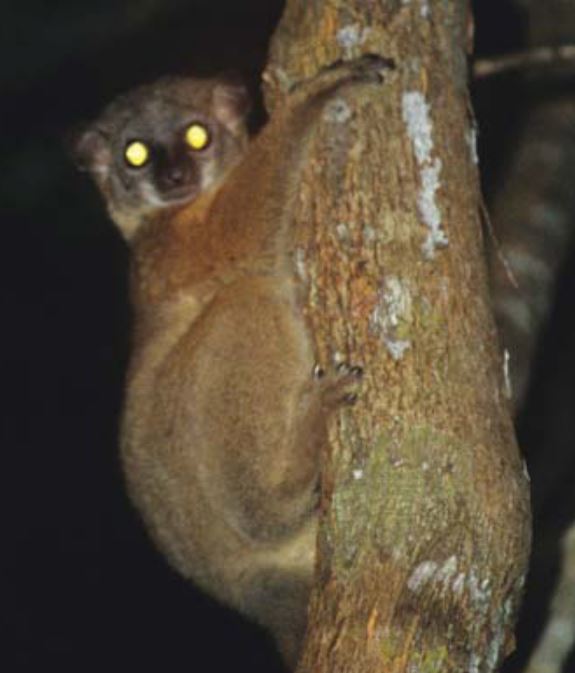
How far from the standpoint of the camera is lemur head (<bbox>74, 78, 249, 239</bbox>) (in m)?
5.83

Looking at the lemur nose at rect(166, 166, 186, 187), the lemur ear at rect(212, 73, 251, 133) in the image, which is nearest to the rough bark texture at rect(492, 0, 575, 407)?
the lemur ear at rect(212, 73, 251, 133)

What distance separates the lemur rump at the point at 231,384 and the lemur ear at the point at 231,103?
321 mm

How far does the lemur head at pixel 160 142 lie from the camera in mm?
5828

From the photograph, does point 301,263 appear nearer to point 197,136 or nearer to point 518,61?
point 518,61

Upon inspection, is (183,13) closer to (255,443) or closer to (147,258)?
(147,258)

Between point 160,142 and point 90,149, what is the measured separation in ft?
1.27

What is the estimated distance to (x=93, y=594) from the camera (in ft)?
34.0

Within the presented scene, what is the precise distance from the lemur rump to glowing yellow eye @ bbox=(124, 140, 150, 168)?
0.29m

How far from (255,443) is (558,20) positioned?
3.35m

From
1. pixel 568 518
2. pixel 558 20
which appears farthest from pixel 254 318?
pixel 558 20

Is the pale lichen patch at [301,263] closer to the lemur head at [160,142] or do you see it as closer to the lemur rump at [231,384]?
the lemur rump at [231,384]

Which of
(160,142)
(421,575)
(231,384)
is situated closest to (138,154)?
(160,142)

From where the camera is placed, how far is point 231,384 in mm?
5027

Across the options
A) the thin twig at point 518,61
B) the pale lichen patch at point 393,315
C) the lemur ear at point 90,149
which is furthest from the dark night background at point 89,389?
the pale lichen patch at point 393,315
